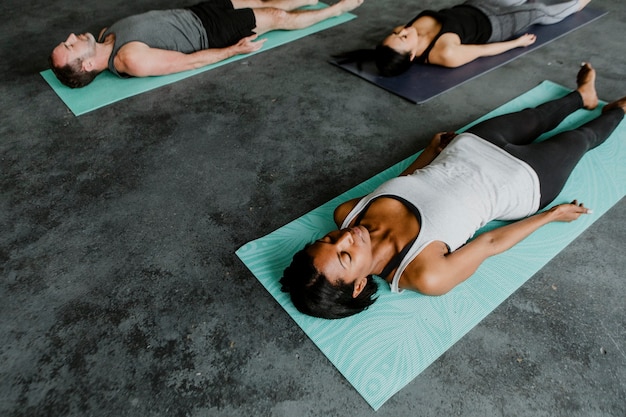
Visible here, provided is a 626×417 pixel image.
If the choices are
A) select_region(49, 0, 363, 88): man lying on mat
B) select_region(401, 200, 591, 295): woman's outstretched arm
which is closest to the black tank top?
select_region(49, 0, 363, 88): man lying on mat

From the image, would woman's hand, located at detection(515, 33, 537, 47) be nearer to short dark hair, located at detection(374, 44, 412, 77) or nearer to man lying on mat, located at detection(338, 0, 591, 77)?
man lying on mat, located at detection(338, 0, 591, 77)

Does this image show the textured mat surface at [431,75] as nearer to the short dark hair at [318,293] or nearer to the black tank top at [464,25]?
the black tank top at [464,25]

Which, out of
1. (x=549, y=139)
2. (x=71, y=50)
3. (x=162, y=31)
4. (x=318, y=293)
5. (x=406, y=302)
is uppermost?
(x=549, y=139)

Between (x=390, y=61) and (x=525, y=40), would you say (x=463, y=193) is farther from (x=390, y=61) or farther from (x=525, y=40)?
(x=525, y=40)

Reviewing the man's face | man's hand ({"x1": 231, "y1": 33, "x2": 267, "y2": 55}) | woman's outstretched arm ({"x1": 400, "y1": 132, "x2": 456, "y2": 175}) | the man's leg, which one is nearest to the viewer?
woman's outstretched arm ({"x1": 400, "y1": 132, "x2": 456, "y2": 175})

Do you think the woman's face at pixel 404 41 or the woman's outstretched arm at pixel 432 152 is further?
the woman's face at pixel 404 41

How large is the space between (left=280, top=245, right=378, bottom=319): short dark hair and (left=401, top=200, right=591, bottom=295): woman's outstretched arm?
242 millimetres

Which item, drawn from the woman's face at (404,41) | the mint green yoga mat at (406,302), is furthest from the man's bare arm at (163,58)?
the mint green yoga mat at (406,302)

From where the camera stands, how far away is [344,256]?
5.37ft

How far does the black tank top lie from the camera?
319 centimetres

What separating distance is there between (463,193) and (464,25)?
6.34 feet

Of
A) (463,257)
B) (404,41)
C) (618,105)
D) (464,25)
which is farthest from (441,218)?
(464,25)

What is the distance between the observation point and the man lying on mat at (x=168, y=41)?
3.13 meters

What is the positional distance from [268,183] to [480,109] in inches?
62.8
